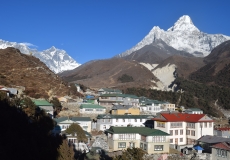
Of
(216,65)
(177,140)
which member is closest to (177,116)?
(177,140)

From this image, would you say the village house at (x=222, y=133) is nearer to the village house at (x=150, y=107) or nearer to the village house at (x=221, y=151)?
the village house at (x=221, y=151)

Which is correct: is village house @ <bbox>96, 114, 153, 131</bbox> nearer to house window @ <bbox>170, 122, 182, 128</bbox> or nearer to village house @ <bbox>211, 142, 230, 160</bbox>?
house window @ <bbox>170, 122, 182, 128</bbox>

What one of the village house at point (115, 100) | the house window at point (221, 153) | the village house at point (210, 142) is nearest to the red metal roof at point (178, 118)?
the village house at point (210, 142)

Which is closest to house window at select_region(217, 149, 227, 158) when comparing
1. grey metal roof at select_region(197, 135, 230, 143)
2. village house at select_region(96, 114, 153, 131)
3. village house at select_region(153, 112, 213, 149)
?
grey metal roof at select_region(197, 135, 230, 143)

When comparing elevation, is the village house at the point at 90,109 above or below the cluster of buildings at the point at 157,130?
above

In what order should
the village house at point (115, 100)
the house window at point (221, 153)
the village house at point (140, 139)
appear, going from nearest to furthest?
the house window at point (221, 153) < the village house at point (140, 139) < the village house at point (115, 100)
